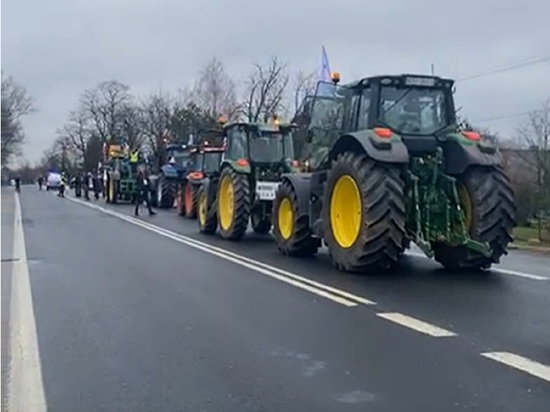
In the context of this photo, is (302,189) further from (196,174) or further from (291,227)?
(196,174)

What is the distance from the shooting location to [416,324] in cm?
778

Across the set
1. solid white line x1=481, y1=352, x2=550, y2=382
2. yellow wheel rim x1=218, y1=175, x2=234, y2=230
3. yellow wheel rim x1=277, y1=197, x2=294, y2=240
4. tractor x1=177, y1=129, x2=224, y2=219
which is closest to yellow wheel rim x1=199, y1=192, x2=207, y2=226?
yellow wheel rim x1=218, y1=175, x2=234, y2=230

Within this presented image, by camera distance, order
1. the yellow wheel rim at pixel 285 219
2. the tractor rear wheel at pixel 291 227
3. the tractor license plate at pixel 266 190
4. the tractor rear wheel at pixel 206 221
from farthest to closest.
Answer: the tractor rear wheel at pixel 206 221
the tractor license plate at pixel 266 190
the yellow wheel rim at pixel 285 219
the tractor rear wheel at pixel 291 227

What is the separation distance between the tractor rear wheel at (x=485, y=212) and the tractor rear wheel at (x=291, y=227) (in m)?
2.95

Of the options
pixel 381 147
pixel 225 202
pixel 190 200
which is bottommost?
pixel 190 200

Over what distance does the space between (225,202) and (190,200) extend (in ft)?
30.0

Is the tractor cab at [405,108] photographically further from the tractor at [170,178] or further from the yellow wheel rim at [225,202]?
the tractor at [170,178]

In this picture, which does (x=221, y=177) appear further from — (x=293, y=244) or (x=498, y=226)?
(x=498, y=226)

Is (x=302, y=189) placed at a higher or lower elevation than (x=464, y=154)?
lower

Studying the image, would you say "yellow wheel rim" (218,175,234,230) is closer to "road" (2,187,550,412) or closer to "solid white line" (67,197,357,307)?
"solid white line" (67,197,357,307)

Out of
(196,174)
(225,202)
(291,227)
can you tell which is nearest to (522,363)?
(291,227)

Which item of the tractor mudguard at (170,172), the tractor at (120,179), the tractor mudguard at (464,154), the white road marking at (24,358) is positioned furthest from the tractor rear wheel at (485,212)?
the tractor at (120,179)

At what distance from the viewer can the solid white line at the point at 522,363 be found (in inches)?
233

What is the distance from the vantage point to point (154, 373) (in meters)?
6.18
